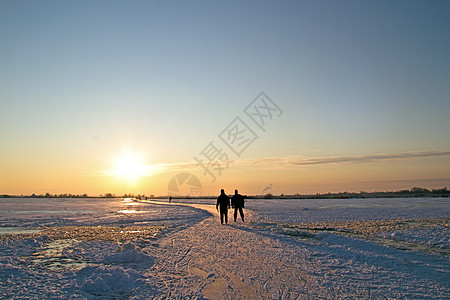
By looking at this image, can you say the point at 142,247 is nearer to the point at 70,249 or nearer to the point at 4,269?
the point at 70,249

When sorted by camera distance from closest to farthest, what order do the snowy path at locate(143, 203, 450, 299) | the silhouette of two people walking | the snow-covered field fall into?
the snowy path at locate(143, 203, 450, 299) < the snow-covered field < the silhouette of two people walking

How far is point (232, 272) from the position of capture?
7594 millimetres

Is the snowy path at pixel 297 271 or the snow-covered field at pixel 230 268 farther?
the snow-covered field at pixel 230 268

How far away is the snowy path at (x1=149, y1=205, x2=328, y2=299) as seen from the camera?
6094 millimetres

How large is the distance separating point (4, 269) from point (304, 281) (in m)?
7.20

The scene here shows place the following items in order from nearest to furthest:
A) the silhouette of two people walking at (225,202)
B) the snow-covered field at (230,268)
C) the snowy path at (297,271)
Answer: the snowy path at (297,271) < the snow-covered field at (230,268) < the silhouette of two people walking at (225,202)

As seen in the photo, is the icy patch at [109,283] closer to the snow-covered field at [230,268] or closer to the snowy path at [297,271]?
the snow-covered field at [230,268]

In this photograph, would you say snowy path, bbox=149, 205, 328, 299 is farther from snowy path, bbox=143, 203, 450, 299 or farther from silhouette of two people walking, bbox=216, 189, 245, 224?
silhouette of two people walking, bbox=216, 189, 245, 224

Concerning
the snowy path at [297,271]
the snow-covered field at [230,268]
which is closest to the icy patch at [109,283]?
the snow-covered field at [230,268]

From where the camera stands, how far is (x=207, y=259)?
30.0ft

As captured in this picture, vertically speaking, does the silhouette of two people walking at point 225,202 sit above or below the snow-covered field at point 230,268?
above

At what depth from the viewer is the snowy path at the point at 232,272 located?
609 cm

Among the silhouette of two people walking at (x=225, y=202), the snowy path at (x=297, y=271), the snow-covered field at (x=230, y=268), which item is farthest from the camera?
the silhouette of two people walking at (x=225, y=202)

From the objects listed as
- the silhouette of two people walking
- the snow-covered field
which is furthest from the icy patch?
the silhouette of two people walking
